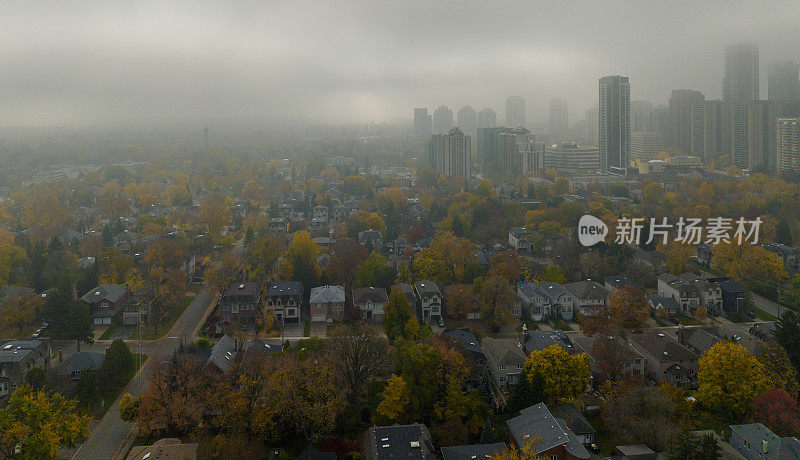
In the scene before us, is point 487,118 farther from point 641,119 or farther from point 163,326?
point 163,326

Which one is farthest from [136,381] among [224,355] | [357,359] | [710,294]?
[710,294]

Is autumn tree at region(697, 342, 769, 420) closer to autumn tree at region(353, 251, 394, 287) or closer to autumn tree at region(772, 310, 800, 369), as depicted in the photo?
autumn tree at region(772, 310, 800, 369)

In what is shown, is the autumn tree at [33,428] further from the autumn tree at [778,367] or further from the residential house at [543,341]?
the autumn tree at [778,367]

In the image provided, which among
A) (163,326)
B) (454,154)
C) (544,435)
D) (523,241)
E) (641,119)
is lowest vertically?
(544,435)

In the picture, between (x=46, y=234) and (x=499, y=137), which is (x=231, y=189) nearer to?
(x=46, y=234)

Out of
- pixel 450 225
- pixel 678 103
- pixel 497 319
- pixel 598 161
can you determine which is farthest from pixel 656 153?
pixel 497 319

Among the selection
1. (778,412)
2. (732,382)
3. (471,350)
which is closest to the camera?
(778,412)

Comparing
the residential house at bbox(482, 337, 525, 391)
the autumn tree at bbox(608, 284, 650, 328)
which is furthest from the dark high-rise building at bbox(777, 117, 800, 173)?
the residential house at bbox(482, 337, 525, 391)
